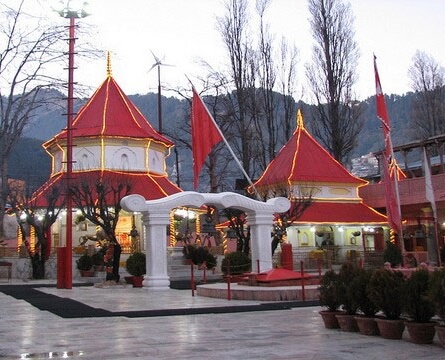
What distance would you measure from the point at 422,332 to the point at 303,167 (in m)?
29.3

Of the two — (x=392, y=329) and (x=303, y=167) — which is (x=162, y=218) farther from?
(x=303, y=167)

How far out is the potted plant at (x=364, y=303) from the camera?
933cm

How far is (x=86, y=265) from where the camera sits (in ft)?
100

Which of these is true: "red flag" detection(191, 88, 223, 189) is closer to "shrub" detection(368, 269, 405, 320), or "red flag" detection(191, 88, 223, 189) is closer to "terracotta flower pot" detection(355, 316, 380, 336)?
"terracotta flower pot" detection(355, 316, 380, 336)

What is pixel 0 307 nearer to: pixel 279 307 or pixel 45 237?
pixel 279 307

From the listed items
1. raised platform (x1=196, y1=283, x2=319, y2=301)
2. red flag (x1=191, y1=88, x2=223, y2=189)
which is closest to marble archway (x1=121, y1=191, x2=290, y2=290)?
red flag (x1=191, y1=88, x2=223, y2=189)

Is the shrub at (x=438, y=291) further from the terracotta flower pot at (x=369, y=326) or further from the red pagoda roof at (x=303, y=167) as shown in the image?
the red pagoda roof at (x=303, y=167)

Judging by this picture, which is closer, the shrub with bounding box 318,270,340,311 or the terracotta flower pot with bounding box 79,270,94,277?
the shrub with bounding box 318,270,340,311

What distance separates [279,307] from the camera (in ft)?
46.9

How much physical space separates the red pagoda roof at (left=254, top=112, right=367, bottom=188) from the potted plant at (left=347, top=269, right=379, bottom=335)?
26503 mm

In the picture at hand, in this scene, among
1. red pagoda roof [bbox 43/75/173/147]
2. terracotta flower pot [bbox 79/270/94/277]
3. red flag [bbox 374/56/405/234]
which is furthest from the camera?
red pagoda roof [bbox 43/75/173/147]

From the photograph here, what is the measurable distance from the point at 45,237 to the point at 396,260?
16.7 meters

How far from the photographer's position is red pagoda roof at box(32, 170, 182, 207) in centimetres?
3378

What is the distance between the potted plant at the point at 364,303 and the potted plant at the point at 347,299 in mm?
94
